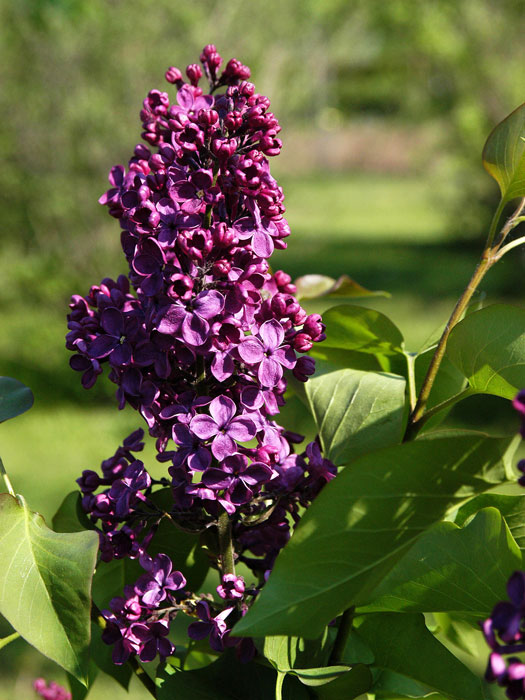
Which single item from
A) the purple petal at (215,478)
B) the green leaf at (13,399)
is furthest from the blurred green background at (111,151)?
the purple petal at (215,478)

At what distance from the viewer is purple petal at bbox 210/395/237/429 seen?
0.51m

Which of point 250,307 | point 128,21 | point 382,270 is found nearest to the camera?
point 250,307

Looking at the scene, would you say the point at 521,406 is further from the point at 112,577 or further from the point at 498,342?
the point at 112,577

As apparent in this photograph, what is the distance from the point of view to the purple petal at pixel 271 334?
0.52 m

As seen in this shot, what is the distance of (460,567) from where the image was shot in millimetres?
478

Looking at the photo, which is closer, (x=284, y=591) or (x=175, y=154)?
(x=284, y=591)

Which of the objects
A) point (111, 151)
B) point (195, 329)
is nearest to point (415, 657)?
point (195, 329)

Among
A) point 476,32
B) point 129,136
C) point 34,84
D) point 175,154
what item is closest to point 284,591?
point 175,154

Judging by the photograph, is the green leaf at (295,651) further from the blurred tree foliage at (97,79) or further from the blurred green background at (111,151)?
the blurred tree foliage at (97,79)

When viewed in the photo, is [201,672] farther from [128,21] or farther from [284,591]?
[128,21]

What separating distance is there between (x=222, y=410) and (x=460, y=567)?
6.7 inches

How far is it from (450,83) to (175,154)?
845cm

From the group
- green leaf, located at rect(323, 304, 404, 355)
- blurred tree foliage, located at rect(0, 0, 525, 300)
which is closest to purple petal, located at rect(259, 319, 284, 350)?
green leaf, located at rect(323, 304, 404, 355)

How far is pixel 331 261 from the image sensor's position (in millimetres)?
8609
